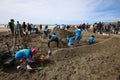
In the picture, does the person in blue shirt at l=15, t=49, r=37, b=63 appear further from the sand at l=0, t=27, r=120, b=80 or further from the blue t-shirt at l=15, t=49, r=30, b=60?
the sand at l=0, t=27, r=120, b=80

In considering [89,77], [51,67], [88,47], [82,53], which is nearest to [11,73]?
[51,67]

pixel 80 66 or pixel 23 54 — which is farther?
pixel 80 66

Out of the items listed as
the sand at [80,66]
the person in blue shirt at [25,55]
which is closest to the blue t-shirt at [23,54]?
the person in blue shirt at [25,55]

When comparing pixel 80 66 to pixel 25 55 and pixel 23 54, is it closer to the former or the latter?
pixel 25 55

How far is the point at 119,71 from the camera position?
361 inches

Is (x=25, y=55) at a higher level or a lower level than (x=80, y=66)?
higher

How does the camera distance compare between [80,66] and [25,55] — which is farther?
[80,66]

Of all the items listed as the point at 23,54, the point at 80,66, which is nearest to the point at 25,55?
the point at 23,54

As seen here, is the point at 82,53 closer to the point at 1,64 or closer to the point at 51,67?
the point at 51,67

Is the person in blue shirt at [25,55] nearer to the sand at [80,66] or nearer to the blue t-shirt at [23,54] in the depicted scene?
the blue t-shirt at [23,54]

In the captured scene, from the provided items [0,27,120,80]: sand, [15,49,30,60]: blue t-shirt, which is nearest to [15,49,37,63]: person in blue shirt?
[15,49,30,60]: blue t-shirt

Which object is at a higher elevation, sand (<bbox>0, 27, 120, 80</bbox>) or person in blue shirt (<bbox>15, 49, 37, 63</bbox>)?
person in blue shirt (<bbox>15, 49, 37, 63</bbox>)

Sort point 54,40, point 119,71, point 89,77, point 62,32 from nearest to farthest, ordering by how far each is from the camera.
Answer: point 89,77
point 119,71
point 54,40
point 62,32

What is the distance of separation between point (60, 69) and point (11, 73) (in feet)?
8.48
